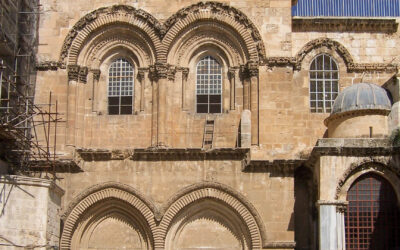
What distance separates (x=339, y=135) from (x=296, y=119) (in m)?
2.82

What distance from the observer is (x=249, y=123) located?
2933 cm

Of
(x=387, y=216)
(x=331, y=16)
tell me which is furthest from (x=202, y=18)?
(x=387, y=216)

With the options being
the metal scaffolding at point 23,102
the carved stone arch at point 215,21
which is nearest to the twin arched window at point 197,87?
the carved stone arch at point 215,21

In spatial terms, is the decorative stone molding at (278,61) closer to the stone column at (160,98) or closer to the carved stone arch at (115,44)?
the stone column at (160,98)

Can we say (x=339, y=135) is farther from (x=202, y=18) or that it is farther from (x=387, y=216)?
(x=202, y=18)

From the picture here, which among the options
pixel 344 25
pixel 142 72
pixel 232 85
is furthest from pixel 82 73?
pixel 344 25

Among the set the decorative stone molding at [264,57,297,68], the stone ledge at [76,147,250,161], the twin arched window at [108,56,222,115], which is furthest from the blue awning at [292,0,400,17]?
the stone ledge at [76,147,250,161]

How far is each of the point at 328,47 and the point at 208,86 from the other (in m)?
4.74

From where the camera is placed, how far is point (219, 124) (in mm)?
30109

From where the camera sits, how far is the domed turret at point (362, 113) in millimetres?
27547

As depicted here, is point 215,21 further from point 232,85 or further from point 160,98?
point 160,98

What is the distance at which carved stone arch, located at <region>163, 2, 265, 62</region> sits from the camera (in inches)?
1189

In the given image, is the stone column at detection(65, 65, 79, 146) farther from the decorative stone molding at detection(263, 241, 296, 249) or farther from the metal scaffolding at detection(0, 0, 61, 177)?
the decorative stone molding at detection(263, 241, 296, 249)

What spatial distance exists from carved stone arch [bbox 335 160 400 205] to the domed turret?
3.70 ft
